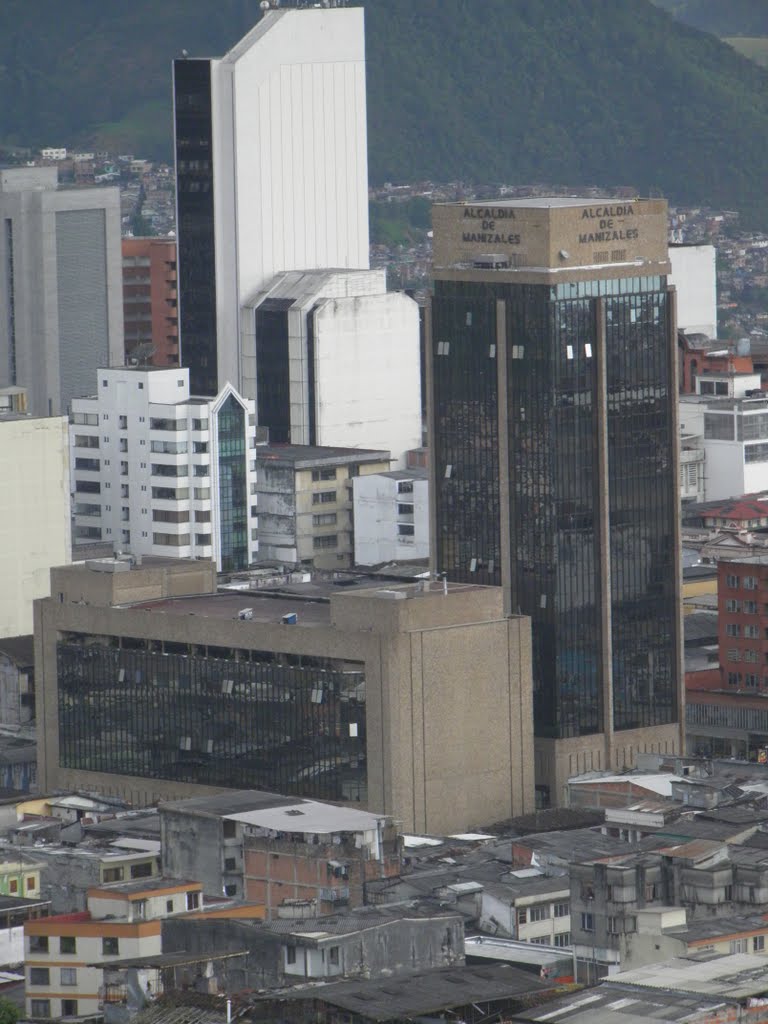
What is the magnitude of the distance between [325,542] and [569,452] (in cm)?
5570

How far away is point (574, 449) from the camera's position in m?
140

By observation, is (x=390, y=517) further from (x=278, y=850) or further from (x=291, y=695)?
(x=278, y=850)

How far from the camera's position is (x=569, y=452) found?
458ft

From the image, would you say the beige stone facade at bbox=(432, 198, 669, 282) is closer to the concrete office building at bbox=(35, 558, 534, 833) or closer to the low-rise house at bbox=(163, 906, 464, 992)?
the concrete office building at bbox=(35, 558, 534, 833)

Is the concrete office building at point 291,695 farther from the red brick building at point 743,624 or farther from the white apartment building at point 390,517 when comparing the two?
the white apartment building at point 390,517

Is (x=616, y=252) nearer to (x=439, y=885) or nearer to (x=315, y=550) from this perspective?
(x=439, y=885)

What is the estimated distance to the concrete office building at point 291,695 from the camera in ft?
426

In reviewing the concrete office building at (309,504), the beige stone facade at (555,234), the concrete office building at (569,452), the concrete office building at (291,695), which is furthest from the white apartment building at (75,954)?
the concrete office building at (309,504)

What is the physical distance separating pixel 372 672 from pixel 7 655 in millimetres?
30556

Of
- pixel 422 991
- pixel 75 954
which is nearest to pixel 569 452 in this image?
pixel 75 954

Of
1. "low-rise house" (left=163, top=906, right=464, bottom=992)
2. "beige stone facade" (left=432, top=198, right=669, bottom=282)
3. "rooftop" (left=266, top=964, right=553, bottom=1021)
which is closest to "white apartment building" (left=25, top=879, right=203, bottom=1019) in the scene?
"low-rise house" (left=163, top=906, right=464, bottom=992)

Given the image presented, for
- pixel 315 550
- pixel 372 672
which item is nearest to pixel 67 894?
pixel 372 672

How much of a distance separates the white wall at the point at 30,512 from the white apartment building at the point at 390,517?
2257cm

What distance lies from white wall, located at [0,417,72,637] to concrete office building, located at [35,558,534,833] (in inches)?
1119
